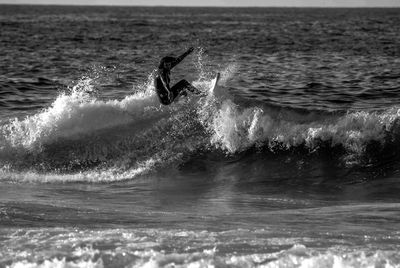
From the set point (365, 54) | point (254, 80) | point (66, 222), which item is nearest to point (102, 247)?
point (66, 222)

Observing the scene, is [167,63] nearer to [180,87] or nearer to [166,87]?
[166,87]

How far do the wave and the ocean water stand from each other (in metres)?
0.03

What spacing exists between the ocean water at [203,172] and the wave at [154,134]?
3cm

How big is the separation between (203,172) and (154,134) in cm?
182

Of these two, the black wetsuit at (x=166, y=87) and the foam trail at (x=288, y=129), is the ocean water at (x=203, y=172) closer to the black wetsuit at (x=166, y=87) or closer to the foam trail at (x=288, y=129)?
the foam trail at (x=288, y=129)

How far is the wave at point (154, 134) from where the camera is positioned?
597 inches

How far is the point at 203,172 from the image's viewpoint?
15281 millimetres

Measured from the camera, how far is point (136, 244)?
336 inches

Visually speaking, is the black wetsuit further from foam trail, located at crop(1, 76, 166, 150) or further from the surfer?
foam trail, located at crop(1, 76, 166, 150)

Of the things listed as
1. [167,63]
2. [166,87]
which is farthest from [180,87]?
[167,63]

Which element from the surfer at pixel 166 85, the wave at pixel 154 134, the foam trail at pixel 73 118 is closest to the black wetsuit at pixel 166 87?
the surfer at pixel 166 85

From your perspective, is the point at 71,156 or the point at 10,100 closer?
the point at 71,156

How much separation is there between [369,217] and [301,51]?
29.5 metres

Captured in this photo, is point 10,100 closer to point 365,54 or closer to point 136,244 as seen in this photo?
point 136,244
